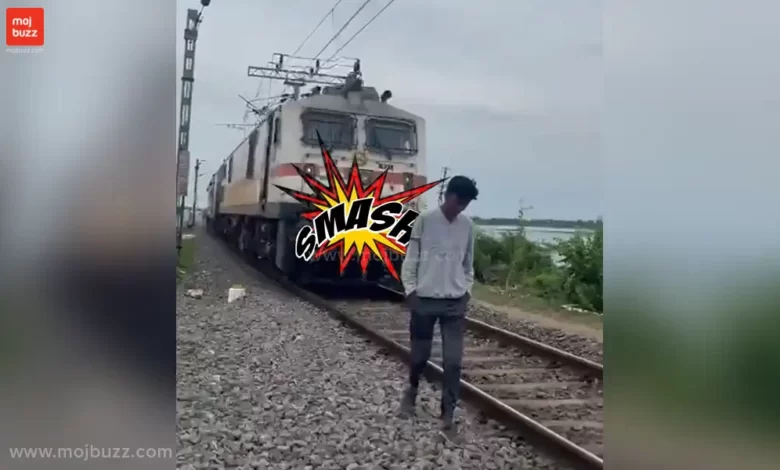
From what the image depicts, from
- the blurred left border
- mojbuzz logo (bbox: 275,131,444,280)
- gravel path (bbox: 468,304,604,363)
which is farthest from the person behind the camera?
gravel path (bbox: 468,304,604,363)

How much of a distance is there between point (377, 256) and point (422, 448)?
715 millimetres

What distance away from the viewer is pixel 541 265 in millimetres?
2188

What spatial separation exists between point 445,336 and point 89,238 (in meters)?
1.28

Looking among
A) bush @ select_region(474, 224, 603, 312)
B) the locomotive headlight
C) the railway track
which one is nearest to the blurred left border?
the railway track

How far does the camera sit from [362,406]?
2215mm

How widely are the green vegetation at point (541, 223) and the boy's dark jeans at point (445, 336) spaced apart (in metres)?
0.29

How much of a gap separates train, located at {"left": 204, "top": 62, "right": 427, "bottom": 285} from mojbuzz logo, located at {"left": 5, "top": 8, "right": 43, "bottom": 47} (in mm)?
738

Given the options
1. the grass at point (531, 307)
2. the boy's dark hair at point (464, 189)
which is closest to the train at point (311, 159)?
the boy's dark hair at point (464, 189)

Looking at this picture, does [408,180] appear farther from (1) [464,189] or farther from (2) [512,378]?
(2) [512,378]

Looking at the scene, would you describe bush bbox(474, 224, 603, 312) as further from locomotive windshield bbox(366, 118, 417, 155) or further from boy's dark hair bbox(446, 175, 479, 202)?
locomotive windshield bbox(366, 118, 417, 155)

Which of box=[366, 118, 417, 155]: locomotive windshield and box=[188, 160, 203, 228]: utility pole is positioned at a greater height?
box=[366, 118, 417, 155]: locomotive windshield

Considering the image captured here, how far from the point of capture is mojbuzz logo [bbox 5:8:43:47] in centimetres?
202

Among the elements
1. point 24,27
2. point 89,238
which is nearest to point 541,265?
point 89,238

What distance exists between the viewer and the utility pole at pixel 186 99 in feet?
6.77
